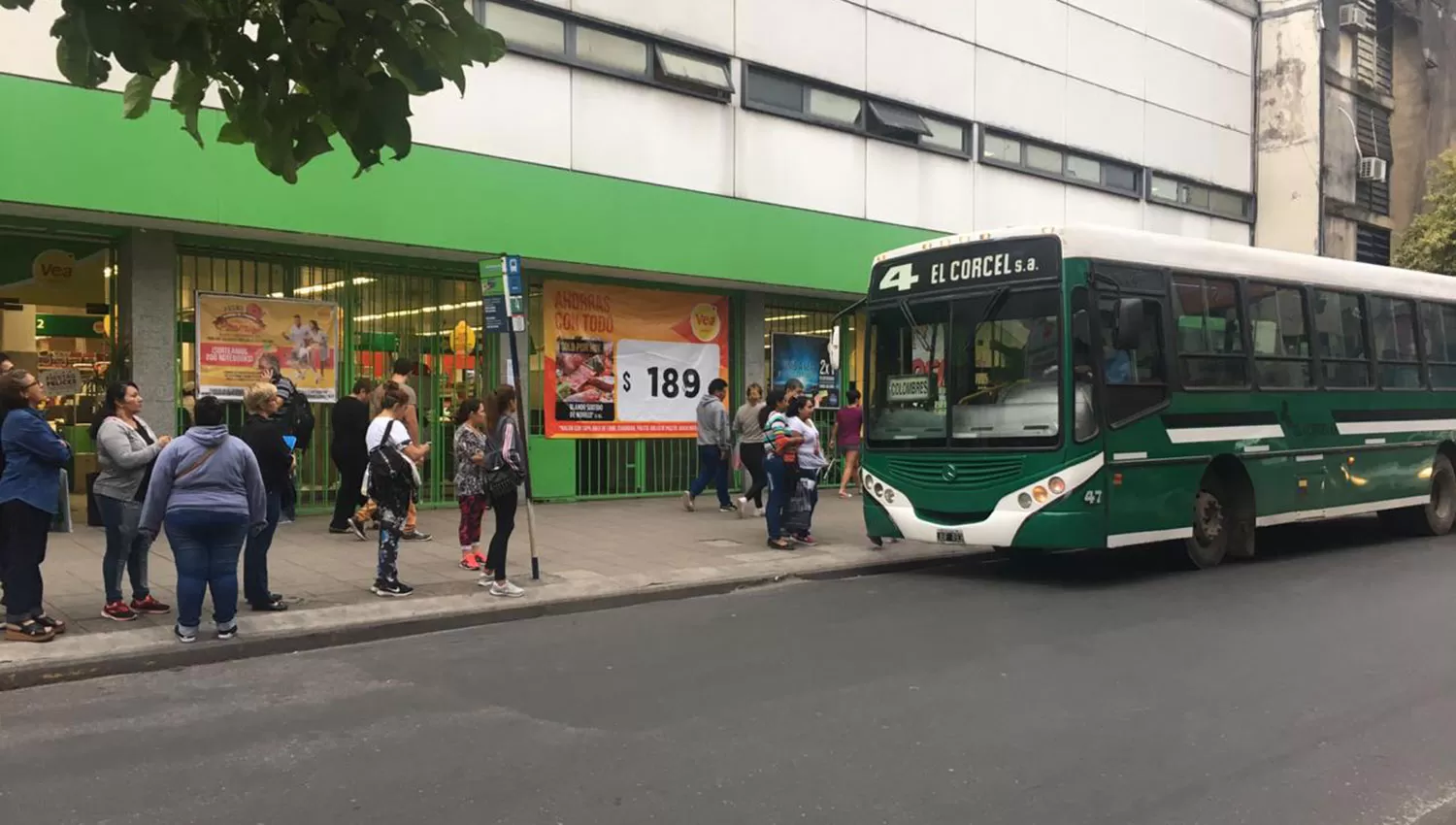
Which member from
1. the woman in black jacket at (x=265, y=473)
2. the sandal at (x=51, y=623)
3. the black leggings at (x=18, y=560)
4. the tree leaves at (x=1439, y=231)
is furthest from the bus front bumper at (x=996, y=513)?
the tree leaves at (x=1439, y=231)

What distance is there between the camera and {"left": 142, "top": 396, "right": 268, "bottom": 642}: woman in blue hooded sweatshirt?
22.6 feet

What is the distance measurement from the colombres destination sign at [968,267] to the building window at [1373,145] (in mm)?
21615

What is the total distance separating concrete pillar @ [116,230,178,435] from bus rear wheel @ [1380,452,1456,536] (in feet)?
49.2

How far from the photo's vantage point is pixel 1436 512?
13.5 metres

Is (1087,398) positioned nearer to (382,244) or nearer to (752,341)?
(382,244)

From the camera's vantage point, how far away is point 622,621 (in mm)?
8195

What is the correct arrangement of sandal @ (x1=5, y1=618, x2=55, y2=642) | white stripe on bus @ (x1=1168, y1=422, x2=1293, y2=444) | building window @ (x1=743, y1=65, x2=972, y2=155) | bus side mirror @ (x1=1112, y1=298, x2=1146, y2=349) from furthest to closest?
1. building window @ (x1=743, y1=65, x2=972, y2=155)
2. white stripe on bus @ (x1=1168, y1=422, x2=1293, y2=444)
3. bus side mirror @ (x1=1112, y1=298, x2=1146, y2=349)
4. sandal @ (x1=5, y1=618, x2=55, y2=642)

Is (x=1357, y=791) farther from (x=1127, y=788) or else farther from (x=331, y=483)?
(x=331, y=483)

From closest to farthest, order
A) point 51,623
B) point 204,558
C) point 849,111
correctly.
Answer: point 51,623 < point 204,558 < point 849,111

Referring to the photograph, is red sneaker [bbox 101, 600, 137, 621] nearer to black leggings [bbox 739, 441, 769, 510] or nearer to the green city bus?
the green city bus

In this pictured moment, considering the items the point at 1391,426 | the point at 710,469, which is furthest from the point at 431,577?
the point at 1391,426

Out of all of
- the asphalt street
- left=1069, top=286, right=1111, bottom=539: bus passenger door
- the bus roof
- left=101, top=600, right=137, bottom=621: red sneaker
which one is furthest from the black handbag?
left=1069, top=286, right=1111, bottom=539: bus passenger door

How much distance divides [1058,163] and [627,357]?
10470 millimetres

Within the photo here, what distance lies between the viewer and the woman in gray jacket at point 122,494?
7.30 m
